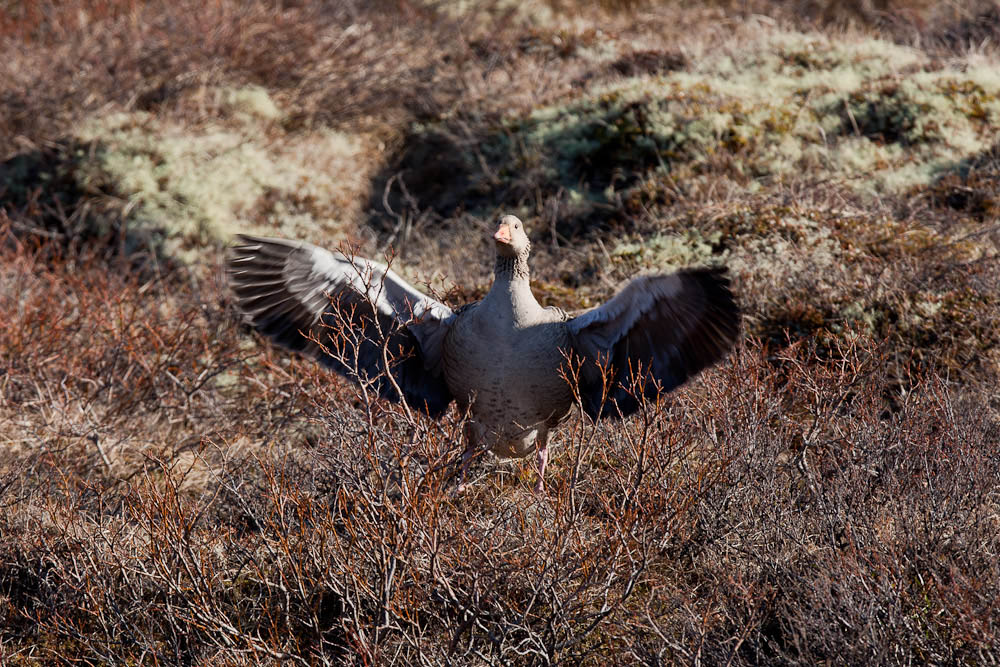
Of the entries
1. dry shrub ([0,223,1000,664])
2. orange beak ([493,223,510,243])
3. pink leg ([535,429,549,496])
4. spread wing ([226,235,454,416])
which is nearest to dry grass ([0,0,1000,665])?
dry shrub ([0,223,1000,664])

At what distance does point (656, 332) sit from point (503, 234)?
0.82 meters

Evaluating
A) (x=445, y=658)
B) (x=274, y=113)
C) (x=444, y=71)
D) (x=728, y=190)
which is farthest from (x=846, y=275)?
(x=274, y=113)

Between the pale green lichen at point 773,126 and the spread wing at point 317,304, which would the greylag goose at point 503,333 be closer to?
the spread wing at point 317,304

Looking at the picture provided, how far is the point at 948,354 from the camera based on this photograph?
5137 millimetres

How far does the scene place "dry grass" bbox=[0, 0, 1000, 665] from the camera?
3404 mm

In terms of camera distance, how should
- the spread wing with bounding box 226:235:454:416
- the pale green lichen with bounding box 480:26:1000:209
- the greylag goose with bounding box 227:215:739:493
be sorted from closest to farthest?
the greylag goose with bounding box 227:215:739:493, the spread wing with bounding box 226:235:454:416, the pale green lichen with bounding box 480:26:1000:209

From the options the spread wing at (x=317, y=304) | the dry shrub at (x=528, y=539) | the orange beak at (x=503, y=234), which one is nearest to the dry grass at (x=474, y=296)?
the dry shrub at (x=528, y=539)

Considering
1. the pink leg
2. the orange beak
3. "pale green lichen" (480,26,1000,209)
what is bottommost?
the pink leg

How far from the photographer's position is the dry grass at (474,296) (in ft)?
11.2

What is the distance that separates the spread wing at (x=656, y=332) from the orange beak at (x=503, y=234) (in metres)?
0.49

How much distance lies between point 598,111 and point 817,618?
17.5ft

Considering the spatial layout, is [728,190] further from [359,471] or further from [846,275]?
[359,471]

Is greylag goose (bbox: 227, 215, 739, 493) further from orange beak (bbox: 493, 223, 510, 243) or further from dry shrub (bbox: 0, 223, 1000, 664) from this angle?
dry shrub (bbox: 0, 223, 1000, 664)

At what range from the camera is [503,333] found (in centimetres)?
411
